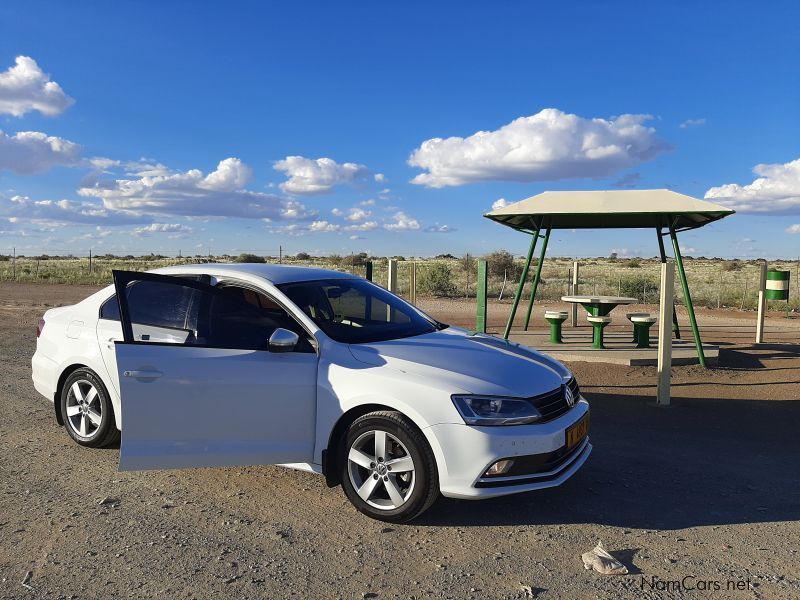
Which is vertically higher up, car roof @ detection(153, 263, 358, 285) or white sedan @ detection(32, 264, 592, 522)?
car roof @ detection(153, 263, 358, 285)

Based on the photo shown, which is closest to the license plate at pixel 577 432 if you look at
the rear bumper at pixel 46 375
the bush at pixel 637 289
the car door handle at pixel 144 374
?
the car door handle at pixel 144 374

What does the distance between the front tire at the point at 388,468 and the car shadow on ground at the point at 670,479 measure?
Result: 256 mm

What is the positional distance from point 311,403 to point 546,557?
1729 millimetres

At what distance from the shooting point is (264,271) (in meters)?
5.37

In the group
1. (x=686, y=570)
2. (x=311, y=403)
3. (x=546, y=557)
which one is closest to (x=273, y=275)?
(x=311, y=403)

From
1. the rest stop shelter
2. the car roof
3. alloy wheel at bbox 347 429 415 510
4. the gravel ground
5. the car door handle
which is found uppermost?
the rest stop shelter

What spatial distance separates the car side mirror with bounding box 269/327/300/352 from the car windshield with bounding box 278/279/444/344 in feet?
1.00

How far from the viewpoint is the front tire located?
418 cm

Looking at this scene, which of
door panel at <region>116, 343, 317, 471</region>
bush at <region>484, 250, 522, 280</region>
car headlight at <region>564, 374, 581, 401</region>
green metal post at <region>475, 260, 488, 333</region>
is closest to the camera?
door panel at <region>116, 343, 317, 471</region>

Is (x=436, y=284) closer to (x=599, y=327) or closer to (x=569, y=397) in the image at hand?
(x=599, y=327)

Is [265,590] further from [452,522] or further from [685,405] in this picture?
[685,405]

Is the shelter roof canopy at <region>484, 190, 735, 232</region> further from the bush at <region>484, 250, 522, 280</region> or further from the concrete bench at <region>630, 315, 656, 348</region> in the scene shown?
the bush at <region>484, 250, 522, 280</region>

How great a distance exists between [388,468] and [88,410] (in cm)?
295

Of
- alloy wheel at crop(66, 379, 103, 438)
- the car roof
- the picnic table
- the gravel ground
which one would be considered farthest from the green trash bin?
alloy wheel at crop(66, 379, 103, 438)
